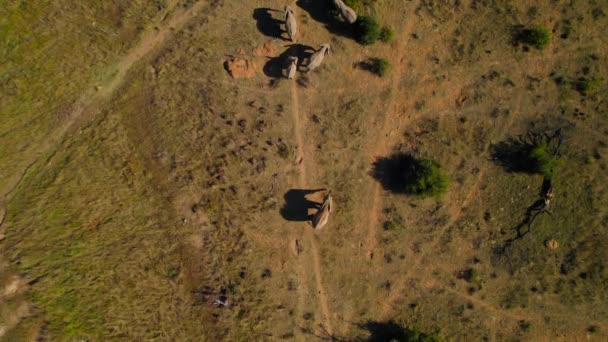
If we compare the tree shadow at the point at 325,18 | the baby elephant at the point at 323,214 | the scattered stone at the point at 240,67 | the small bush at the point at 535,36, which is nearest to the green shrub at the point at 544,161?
the small bush at the point at 535,36

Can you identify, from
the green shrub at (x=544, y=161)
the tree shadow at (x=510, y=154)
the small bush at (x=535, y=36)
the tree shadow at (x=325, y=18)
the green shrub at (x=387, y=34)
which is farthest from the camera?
the tree shadow at (x=510, y=154)

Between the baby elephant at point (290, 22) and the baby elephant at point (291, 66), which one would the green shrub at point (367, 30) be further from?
the baby elephant at point (291, 66)

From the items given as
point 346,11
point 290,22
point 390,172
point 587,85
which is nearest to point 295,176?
point 390,172

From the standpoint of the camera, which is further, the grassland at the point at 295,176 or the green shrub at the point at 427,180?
the grassland at the point at 295,176

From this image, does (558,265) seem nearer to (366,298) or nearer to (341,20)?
(366,298)

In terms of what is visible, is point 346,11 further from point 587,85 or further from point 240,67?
point 587,85

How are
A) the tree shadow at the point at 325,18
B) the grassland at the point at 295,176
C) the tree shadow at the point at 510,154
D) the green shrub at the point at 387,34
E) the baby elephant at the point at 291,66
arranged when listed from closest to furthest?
the baby elephant at the point at 291,66 → the grassland at the point at 295,176 → the green shrub at the point at 387,34 → the tree shadow at the point at 325,18 → the tree shadow at the point at 510,154
